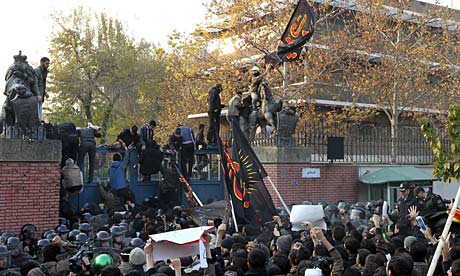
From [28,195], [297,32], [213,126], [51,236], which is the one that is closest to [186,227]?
[51,236]

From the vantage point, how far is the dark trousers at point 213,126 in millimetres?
17938

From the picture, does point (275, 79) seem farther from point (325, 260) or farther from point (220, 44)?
point (325, 260)

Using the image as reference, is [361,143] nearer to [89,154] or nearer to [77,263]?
[89,154]

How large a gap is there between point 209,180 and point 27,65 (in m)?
6.67

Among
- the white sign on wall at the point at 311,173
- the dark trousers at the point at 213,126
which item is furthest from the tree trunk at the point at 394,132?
the dark trousers at the point at 213,126

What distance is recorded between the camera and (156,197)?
54.3 ft

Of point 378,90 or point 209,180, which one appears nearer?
point 209,180

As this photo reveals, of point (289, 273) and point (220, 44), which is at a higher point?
point (220, 44)

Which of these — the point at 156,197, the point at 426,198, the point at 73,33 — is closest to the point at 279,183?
the point at 156,197

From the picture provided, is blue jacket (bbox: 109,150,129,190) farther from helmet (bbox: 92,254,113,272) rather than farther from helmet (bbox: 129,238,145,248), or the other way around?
helmet (bbox: 92,254,113,272)

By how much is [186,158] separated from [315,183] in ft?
14.1

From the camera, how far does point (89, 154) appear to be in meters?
15.3

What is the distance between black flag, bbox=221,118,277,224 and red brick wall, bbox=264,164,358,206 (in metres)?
5.72

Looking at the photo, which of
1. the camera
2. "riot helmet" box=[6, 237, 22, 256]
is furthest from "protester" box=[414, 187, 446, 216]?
"riot helmet" box=[6, 237, 22, 256]
